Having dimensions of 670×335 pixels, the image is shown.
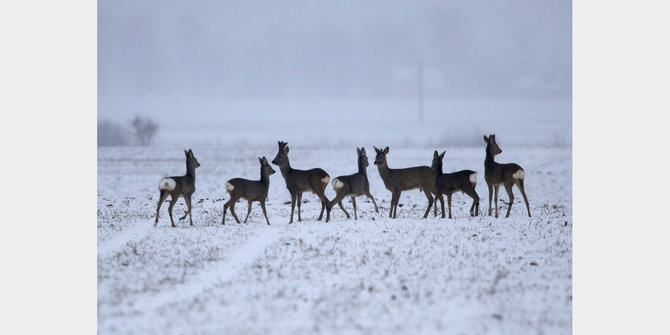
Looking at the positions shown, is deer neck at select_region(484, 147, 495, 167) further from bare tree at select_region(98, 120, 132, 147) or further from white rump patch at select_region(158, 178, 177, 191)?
bare tree at select_region(98, 120, 132, 147)

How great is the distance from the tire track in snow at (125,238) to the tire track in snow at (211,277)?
8.03 feet

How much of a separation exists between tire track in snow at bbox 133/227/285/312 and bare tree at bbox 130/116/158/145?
148ft

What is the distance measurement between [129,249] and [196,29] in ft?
134

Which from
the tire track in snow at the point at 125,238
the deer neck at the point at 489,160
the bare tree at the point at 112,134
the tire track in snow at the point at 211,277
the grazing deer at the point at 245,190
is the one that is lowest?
the tire track in snow at the point at 211,277

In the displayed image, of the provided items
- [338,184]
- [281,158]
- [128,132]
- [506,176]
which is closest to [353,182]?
[338,184]

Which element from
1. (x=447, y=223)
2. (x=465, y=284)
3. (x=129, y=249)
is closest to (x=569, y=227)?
(x=447, y=223)

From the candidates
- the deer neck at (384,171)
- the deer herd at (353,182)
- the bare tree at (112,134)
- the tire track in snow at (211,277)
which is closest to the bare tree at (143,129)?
the bare tree at (112,134)

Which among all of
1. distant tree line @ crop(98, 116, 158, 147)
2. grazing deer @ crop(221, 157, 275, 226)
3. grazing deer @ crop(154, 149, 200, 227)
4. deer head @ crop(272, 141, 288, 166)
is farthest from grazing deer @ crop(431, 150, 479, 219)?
distant tree line @ crop(98, 116, 158, 147)

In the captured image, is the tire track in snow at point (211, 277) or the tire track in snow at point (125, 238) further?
the tire track in snow at point (125, 238)

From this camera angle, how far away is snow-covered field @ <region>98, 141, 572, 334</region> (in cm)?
870

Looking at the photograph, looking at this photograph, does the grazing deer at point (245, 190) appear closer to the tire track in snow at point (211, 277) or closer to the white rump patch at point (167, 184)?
the white rump patch at point (167, 184)

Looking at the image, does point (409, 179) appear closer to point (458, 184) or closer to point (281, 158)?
point (458, 184)

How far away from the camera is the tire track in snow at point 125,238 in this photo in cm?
1254

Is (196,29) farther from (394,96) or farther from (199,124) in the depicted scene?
(394,96)
